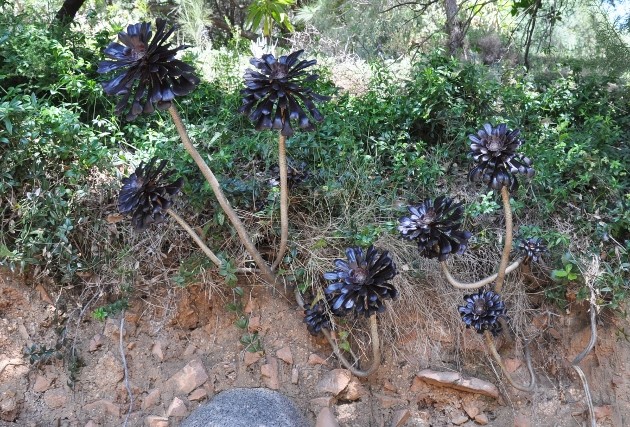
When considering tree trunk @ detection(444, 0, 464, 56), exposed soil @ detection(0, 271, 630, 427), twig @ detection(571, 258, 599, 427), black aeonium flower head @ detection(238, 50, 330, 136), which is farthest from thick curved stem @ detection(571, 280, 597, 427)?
tree trunk @ detection(444, 0, 464, 56)

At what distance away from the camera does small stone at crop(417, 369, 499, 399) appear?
330 centimetres

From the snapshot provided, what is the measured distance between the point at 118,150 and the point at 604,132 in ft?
10.2

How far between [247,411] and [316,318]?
0.58 metres

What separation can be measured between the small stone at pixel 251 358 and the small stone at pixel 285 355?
0.11 meters

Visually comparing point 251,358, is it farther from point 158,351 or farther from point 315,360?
point 158,351

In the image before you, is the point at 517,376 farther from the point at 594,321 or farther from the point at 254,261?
the point at 254,261

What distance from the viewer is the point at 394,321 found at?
3350 mm

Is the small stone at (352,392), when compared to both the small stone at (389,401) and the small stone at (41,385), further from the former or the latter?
the small stone at (41,385)

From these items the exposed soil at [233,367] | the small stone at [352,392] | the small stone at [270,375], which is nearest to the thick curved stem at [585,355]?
the exposed soil at [233,367]

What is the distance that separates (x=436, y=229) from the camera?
2.69 meters

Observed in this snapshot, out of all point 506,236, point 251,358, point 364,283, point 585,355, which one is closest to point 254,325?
point 251,358

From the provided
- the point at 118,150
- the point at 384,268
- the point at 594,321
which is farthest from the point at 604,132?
the point at 118,150

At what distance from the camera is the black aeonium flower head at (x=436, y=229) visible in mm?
2693

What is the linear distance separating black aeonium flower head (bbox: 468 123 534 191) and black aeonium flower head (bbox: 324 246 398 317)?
58 cm
